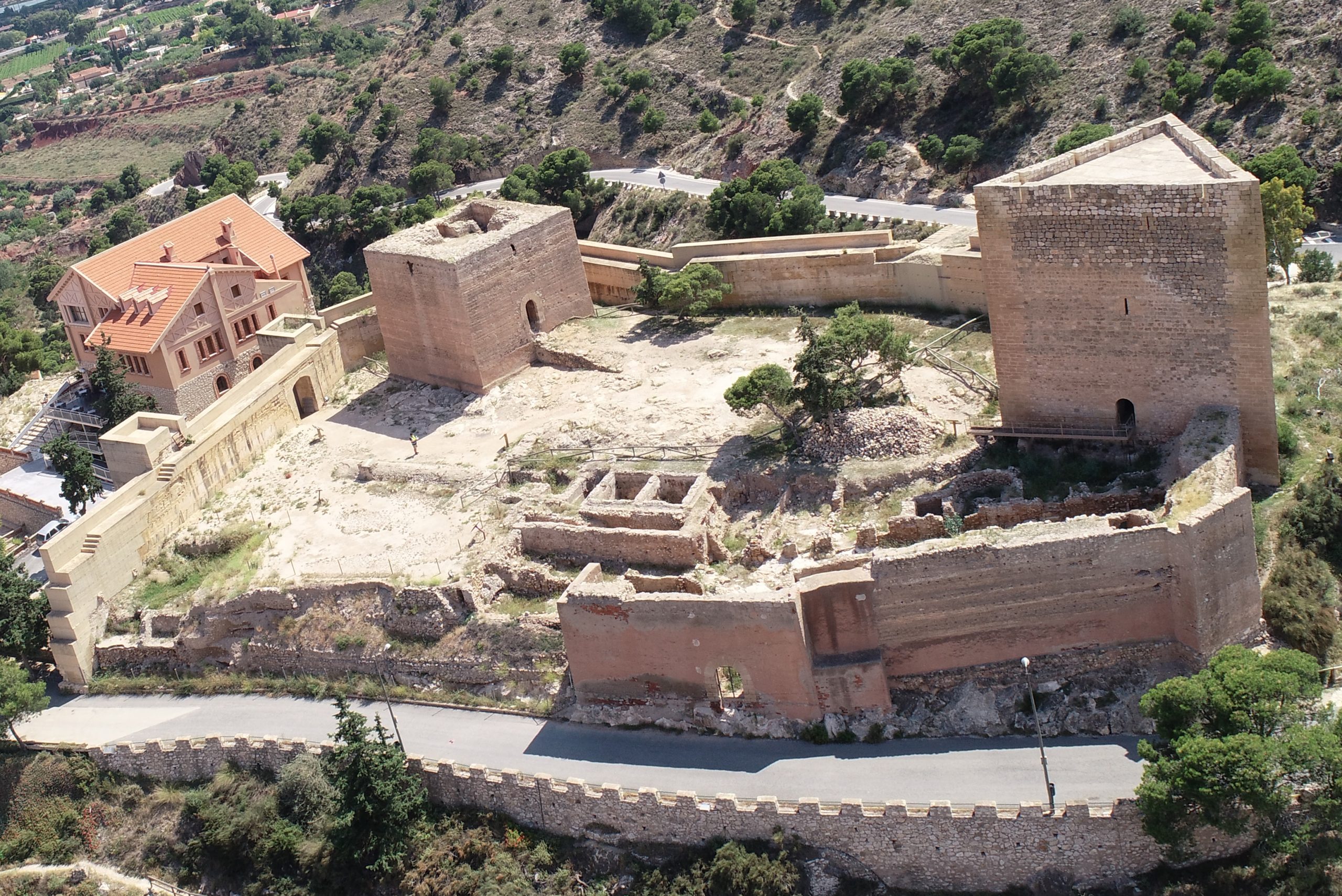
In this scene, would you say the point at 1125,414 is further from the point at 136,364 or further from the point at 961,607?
the point at 136,364

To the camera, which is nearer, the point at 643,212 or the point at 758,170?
the point at 758,170

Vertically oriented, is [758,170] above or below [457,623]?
above

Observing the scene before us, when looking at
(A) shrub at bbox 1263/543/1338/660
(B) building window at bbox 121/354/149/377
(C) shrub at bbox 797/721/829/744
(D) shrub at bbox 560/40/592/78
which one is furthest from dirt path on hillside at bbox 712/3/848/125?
(C) shrub at bbox 797/721/829/744

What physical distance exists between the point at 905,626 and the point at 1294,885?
24.3ft

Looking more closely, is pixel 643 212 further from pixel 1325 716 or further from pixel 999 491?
pixel 1325 716

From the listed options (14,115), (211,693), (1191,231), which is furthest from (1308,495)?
(14,115)

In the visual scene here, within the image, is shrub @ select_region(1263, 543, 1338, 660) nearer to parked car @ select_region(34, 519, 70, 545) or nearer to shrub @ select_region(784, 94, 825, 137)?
parked car @ select_region(34, 519, 70, 545)

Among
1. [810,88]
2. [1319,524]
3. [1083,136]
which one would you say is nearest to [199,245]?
[1083,136]

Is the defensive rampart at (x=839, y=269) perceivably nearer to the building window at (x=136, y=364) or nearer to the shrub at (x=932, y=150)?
the building window at (x=136, y=364)

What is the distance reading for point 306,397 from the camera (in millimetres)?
38688

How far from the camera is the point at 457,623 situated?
1112 inches

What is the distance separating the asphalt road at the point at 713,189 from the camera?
50625 millimetres

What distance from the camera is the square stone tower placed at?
24625 mm

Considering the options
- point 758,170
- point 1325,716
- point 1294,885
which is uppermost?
point 758,170
